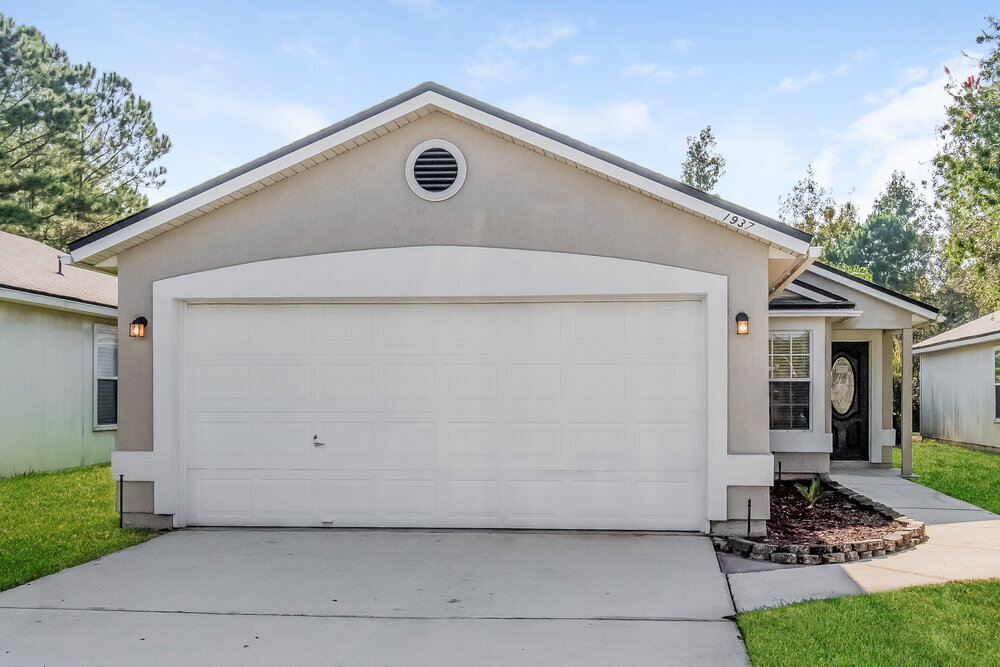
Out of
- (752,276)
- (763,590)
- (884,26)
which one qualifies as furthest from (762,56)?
(763,590)

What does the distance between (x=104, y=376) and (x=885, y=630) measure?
44.6 feet

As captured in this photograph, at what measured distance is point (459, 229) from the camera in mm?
8430

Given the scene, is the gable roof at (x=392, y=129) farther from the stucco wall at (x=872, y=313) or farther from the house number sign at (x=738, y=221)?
the stucco wall at (x=872, y=313)

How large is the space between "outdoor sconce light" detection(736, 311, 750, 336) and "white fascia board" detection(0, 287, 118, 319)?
34.1ft

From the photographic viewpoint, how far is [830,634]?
5117 millimetres

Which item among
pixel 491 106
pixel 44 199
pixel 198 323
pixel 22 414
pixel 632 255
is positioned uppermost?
pixel 44 199

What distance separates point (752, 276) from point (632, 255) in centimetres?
120

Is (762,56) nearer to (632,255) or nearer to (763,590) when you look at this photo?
(632,255)

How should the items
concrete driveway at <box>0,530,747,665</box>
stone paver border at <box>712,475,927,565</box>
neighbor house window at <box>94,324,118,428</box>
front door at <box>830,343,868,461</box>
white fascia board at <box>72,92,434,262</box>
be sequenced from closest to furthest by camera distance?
concrete driveway at <box>0,530,747,665</box>, stone paver border at <box>712,475,927,565</box>, white fascia board at <box>72,92,434,262</box>, neighbor house window at <box>94,324,118,428</box>, front door at <box>830,343,868,461</box>

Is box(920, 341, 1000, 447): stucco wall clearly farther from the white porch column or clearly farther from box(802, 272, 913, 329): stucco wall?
box(802, 272, 913, 329): stucco wall

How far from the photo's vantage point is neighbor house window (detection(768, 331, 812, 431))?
1223 cm

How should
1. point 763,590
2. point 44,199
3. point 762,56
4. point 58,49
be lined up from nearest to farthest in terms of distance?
point 763,590 → point 762,56 → point 44,199 → point 58,49

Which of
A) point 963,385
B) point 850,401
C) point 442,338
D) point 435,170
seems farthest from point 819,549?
point 963,385

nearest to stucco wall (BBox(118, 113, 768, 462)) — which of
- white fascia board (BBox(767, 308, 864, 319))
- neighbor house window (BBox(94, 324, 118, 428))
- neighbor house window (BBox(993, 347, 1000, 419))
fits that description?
white fascia board (BBox(767, 308, 864, 319))
